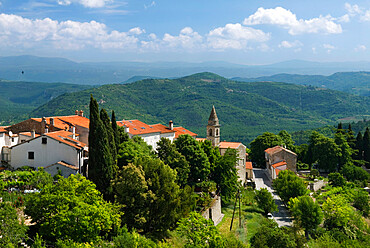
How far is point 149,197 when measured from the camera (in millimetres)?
29797

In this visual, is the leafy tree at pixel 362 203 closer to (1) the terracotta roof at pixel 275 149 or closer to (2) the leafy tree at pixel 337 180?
(2) the leafy tree at pixel 337 180

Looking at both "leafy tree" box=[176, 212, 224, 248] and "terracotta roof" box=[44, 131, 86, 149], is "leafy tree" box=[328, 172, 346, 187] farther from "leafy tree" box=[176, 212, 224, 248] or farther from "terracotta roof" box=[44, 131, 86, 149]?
"terracotta roof" box=[44, 131, 86, 149]

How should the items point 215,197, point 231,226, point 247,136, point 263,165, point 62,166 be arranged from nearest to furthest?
point 62,166, point 231,226, point 215,197, point 263,165, point 247,136

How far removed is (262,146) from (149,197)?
4397cm

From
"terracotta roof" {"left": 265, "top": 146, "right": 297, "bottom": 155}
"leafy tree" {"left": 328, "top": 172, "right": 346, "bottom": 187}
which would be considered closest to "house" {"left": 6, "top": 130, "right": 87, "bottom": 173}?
"terracotta roof" {"left": 265, "top": 146, "right": 297, "bottom": 155}

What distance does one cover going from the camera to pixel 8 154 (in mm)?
37812

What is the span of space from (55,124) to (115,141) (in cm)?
1061

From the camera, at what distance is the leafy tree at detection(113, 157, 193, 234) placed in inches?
1152

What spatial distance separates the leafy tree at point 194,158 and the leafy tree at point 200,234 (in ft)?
41.4

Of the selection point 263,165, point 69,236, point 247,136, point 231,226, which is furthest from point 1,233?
point 247,136

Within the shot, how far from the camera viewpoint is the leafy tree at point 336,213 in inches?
1634

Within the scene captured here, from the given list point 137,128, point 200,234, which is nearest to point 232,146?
point 137,128

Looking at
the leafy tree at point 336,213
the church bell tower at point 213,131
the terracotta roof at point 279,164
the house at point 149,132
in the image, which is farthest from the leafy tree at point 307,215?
the church bell tower at point 213,131

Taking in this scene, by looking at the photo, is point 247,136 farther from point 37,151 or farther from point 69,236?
point 69,236
